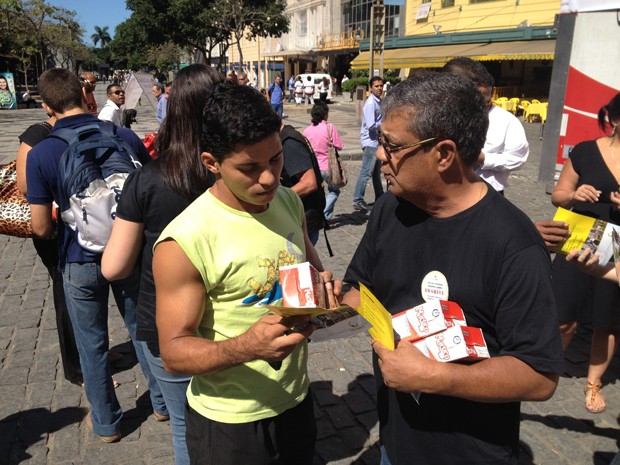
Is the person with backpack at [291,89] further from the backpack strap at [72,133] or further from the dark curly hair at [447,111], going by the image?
the dark curly hair at [447,111]

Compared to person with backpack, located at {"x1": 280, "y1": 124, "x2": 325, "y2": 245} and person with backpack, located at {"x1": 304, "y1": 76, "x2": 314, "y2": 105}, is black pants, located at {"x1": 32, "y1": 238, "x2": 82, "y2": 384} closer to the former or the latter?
person with backpack, located at {"x1": 280, "y1": 124, "x2": 325, "y2": 245}

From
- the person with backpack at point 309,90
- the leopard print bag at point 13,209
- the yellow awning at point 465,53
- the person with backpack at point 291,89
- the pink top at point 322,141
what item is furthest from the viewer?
the person with backpack at point 291,89

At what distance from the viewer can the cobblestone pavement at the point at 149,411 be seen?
10.3 ft

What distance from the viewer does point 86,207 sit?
265 centimetres

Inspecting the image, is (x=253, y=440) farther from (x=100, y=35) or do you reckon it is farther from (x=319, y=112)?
(x=100, y=35)

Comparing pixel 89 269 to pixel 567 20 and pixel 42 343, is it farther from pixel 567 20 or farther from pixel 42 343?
pixel 567 20

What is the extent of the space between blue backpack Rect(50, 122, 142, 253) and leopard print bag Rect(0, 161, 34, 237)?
570mm

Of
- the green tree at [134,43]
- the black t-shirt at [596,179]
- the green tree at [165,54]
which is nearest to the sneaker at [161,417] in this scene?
the black t-shirt at [596,179]

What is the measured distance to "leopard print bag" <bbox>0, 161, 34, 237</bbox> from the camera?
322 cm

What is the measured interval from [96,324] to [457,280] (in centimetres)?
233

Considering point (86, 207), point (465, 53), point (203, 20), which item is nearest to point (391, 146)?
point (86, 207)

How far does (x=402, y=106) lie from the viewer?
159 centimetres

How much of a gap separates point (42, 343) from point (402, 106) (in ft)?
13.5

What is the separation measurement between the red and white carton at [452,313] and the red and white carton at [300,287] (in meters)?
0.36
